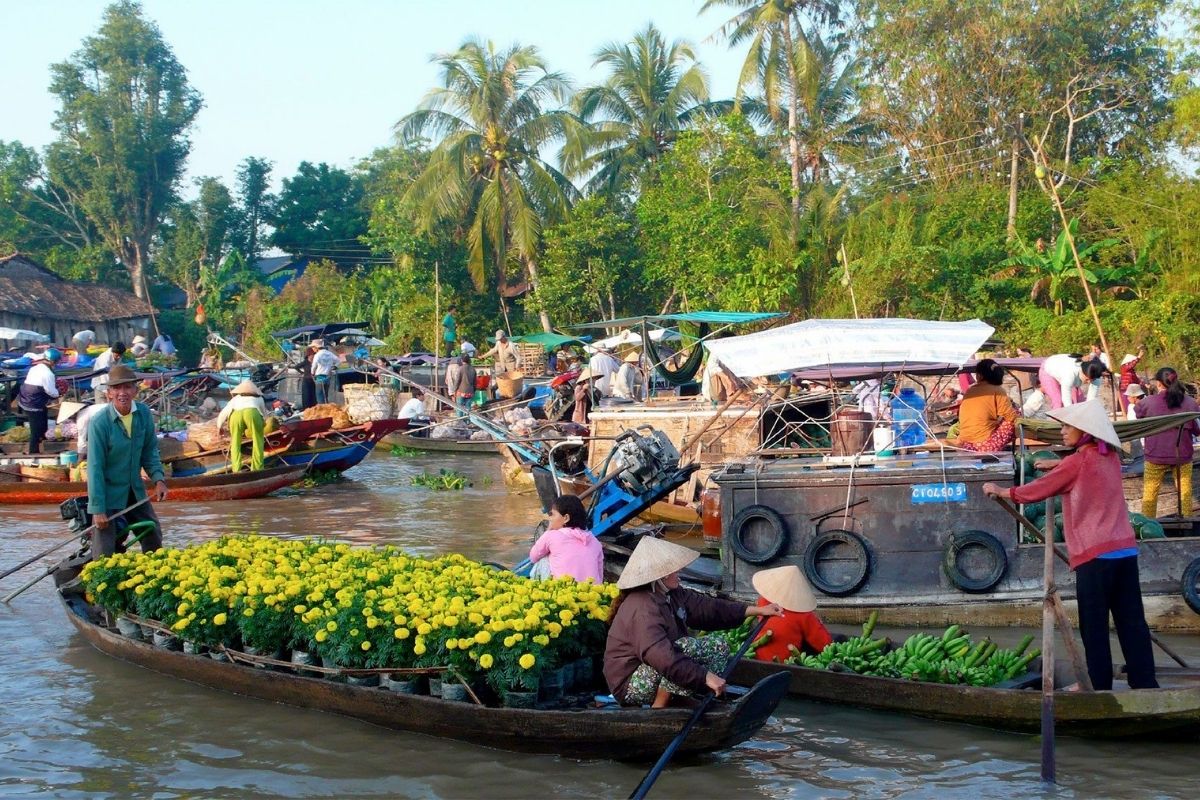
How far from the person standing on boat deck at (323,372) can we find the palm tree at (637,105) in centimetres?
1095

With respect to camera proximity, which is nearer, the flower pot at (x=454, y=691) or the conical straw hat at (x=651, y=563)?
the conical straw hat at (x=651, y=563)

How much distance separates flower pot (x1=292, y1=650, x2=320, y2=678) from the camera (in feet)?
21.0

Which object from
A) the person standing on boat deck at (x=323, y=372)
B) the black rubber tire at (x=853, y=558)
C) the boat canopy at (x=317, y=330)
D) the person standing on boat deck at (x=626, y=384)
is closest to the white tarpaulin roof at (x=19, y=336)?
the boat canopy at (x=317, y=330)

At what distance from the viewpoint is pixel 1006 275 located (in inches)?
909

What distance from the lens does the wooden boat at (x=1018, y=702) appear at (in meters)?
5.57

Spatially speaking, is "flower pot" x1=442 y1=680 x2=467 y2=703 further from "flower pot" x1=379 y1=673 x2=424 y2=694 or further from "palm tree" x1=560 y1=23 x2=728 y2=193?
"palm tree" x1=560 y1=23 x2=728 y2=193

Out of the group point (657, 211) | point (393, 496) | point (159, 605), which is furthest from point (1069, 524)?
point (657, 211)

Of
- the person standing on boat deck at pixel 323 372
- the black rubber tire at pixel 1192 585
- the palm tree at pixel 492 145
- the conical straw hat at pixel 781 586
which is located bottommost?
the black rubber tire at pixel 1192 585

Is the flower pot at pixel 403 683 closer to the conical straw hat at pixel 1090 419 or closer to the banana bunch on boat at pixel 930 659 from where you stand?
the banana bunch on boat at pixel 930 659

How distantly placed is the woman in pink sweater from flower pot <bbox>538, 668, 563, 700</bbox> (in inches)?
36.3

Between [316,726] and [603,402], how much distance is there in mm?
8505

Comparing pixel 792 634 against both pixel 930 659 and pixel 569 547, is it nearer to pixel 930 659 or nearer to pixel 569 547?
pixel 930 659

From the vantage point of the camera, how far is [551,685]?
5.78m

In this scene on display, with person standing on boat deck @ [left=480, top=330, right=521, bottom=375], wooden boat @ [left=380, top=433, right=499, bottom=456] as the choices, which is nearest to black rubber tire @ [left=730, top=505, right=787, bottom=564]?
wooden boat @ [left=380, top=433, right=499, bottom=456]
